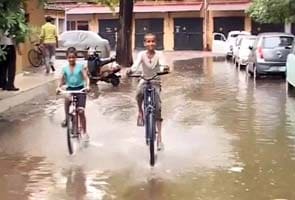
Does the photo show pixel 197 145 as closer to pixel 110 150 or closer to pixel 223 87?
pixel 110 150

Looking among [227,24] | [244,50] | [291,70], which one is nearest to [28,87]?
[291,70]

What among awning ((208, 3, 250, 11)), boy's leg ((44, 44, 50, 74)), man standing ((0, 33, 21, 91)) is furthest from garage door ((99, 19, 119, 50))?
man standing ((0, 33, 21, 91))

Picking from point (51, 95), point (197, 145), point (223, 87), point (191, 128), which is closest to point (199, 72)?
point (223, 87)

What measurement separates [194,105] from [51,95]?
4109mm

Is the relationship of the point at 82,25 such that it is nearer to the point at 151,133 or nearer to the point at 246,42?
the point at 246,42

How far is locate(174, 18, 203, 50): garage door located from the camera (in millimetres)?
52688

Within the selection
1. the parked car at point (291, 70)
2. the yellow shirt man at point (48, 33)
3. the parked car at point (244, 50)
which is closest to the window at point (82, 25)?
the parked car at point (244, 50)

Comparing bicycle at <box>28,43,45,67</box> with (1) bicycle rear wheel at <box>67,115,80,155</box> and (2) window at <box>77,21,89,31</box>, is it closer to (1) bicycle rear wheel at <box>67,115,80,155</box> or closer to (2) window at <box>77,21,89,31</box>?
(1) bicycle rear wheel at <box>67,115,80,155</box>

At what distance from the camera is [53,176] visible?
8352 millimetres

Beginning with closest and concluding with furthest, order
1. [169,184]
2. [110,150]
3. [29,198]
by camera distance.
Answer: [29,198] < [169,184] < [110,150]

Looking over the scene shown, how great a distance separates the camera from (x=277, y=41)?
2294 centimetres

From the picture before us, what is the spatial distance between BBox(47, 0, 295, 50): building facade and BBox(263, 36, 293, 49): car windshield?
27.3 meters

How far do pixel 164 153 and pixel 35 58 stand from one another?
1684 centimetres

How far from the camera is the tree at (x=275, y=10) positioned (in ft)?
85.1
